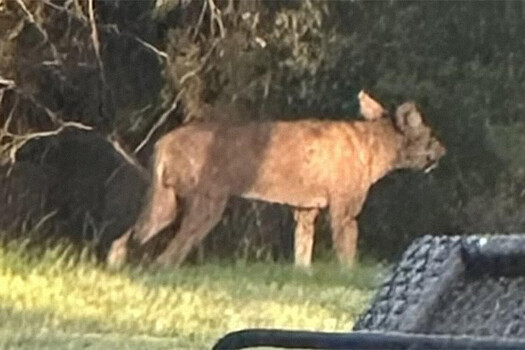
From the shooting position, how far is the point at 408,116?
4.40 feet

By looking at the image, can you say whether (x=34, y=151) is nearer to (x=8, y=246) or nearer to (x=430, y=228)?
(x=8, y=246)

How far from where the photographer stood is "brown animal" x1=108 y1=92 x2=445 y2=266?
4.33 feet

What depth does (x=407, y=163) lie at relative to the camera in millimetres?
1354

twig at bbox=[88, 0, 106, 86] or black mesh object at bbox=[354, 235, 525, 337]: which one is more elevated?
twig at bbox=[88, 0, 106, 86]

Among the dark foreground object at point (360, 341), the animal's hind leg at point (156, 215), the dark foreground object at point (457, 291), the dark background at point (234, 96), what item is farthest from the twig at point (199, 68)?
the dark foreground object at point (360, 341)

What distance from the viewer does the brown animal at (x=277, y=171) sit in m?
1.32

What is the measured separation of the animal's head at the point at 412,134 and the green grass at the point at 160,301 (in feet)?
0.44

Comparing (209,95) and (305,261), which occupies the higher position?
(209,95)

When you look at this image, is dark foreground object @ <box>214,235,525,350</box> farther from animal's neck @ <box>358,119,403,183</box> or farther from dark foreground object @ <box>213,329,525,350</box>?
animal's neck @ <box>358,119,403,183</box>

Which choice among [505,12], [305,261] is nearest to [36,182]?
[305,261]

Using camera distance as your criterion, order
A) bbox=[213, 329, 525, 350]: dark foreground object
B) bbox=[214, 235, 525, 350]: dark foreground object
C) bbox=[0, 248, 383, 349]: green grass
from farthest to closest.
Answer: bbox=[0, 248, 383, 349]: green grass < bbox=[214, 235, 525, 350]: dark foreground object < bbox=[213, 329, 525, 350]: dark foreground object

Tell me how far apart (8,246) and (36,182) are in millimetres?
76

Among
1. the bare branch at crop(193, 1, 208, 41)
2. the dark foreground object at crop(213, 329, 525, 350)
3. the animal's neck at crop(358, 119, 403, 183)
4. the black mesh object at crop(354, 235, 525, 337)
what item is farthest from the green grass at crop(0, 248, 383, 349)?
the dark foreground object at crop(213, 329, 525, 350)

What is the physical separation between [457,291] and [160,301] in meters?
0.64
